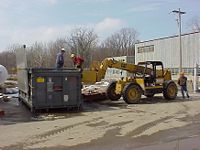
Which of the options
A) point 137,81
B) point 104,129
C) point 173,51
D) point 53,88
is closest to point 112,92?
point 137,81

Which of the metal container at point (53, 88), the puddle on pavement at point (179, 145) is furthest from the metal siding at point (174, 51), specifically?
the puddle on pavement at point (179, 145)

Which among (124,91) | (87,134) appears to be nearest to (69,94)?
(124,91)

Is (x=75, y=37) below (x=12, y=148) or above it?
above

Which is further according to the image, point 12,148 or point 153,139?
point 153,139

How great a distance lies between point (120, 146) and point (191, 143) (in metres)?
1.79

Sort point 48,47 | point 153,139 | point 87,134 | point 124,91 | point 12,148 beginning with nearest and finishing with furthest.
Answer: point 12,148 → point 153,139 → point 87,134 → point 124,91 → point 48,47

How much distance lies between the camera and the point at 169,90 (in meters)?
21.0

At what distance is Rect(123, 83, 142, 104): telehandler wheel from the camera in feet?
62.5

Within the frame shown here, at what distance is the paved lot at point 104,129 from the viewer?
9.23 meters

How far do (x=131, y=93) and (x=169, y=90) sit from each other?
9.61 ft

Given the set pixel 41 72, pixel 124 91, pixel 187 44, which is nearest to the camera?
pixel 41 72

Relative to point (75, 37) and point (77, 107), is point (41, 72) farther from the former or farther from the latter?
point (75, 37)

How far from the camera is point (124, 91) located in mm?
19078

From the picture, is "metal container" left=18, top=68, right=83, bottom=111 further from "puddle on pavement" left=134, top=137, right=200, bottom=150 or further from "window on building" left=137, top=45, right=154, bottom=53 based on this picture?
"window on building" left=137, top=45, right=154, bottom=53
